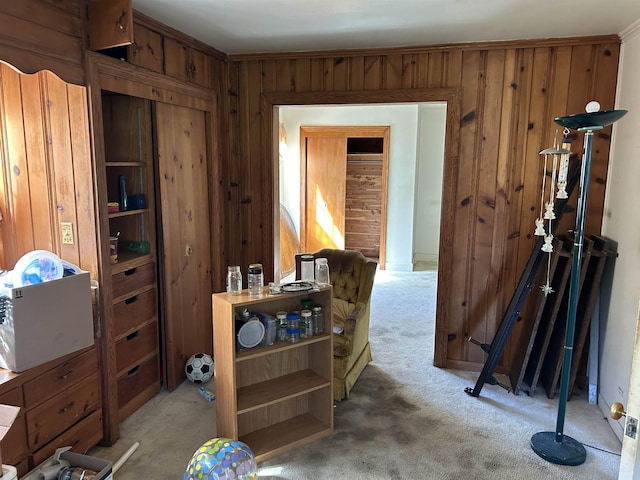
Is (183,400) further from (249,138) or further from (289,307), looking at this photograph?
(249,138)

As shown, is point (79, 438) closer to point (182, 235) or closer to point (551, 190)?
point (182, 235)

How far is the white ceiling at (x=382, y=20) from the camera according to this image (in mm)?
2420

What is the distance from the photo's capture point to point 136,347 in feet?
9.34

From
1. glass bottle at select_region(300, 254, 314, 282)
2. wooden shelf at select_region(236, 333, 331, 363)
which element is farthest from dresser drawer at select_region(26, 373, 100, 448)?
glass bottle at select_region(300, 254, 314, 282)

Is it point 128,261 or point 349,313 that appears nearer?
point 128,261

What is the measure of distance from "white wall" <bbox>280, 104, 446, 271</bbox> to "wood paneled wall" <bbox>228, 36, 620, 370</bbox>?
2853 mm

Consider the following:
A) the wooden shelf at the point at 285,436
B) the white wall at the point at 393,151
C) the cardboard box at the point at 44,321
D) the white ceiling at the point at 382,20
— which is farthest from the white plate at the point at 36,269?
the white wall at the point at 393,151

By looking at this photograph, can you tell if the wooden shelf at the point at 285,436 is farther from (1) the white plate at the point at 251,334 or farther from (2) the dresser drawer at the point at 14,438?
(2) the dresser drawer at the point at 14,438

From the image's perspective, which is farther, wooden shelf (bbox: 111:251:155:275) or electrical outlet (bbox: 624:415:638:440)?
wooden shelf (bbox: 111:251:155:275)

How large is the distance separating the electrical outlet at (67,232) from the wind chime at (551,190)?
2.53 metres

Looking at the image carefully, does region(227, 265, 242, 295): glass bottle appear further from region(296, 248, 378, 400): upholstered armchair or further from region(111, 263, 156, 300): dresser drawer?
region(111, 263, 156, 300): dresser drawer

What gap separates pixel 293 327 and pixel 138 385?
1174mm

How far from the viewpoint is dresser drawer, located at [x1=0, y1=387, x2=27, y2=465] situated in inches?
74.5

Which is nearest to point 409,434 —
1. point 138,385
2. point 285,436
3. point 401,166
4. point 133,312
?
point 285,436
